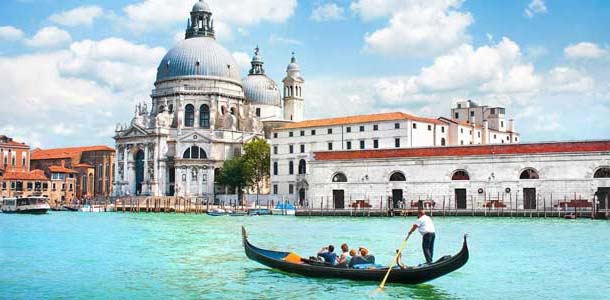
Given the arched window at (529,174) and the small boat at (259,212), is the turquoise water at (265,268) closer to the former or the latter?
the arched window at (529,174)

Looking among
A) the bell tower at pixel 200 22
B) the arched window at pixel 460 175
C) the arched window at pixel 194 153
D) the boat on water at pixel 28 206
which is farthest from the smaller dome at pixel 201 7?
the arched window at pixel 460 175

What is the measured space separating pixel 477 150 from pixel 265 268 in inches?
1063

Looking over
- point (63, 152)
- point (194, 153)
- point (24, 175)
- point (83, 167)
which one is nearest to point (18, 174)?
point (24, 175)

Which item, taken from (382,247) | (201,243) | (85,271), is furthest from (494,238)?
(85,271)

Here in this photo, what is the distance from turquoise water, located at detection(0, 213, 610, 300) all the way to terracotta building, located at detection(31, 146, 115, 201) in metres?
47.4

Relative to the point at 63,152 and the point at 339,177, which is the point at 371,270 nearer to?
the point at 339,177

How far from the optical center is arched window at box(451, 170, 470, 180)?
45500 millimetres

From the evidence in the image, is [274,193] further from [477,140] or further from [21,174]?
[21,174]

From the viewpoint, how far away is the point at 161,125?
72.8 metres

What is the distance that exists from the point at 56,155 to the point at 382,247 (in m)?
71.9

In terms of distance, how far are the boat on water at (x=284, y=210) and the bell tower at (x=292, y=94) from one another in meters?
23.3

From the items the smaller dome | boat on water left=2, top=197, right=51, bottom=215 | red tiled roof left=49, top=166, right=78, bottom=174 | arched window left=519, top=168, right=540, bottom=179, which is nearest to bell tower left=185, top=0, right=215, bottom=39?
the smaller dome

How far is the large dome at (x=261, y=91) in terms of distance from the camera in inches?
3282

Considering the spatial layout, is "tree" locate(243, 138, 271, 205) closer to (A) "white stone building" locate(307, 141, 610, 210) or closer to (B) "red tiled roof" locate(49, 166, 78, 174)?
(A) "white stone building" locate(307, 141, 610, 210)
